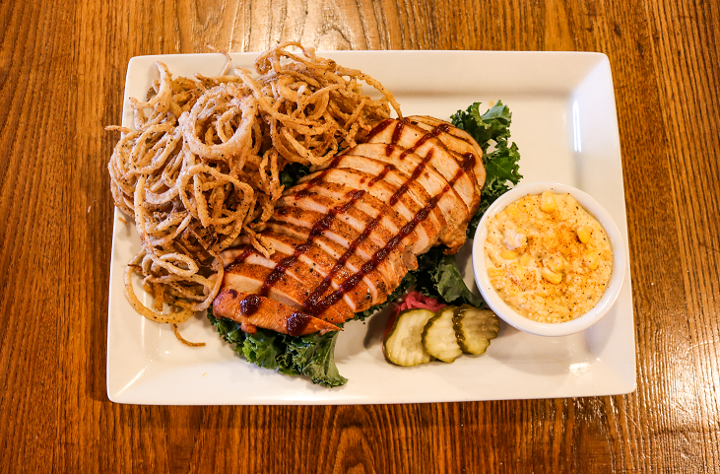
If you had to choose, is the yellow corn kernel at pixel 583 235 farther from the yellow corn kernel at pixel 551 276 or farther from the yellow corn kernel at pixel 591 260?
the yellow corn kernel at pixel 551 276

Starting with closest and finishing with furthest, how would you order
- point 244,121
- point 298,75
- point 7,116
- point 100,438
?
point 244,121, point 298,75, point 100,438, point 7,116

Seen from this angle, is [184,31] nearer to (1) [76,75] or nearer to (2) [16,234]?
(1) [76,75]

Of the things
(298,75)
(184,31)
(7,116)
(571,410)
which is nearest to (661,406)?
(571,410)

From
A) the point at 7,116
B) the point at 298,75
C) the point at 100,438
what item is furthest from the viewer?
the point at 7,116

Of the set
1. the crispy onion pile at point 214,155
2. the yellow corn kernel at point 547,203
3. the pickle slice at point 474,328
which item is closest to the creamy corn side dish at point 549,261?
the yellow corn kernel at point 547,203

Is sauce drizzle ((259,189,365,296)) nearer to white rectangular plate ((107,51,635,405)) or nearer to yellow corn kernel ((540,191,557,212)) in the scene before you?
white rectangular plate ((107,51,635,405))

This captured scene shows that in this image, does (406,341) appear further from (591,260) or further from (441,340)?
(591,260)

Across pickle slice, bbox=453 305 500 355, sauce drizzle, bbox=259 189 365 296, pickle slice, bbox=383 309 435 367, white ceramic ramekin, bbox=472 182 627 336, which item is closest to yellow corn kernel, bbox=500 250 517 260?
white ceramic ramekin, bbox=472 182 627 336
